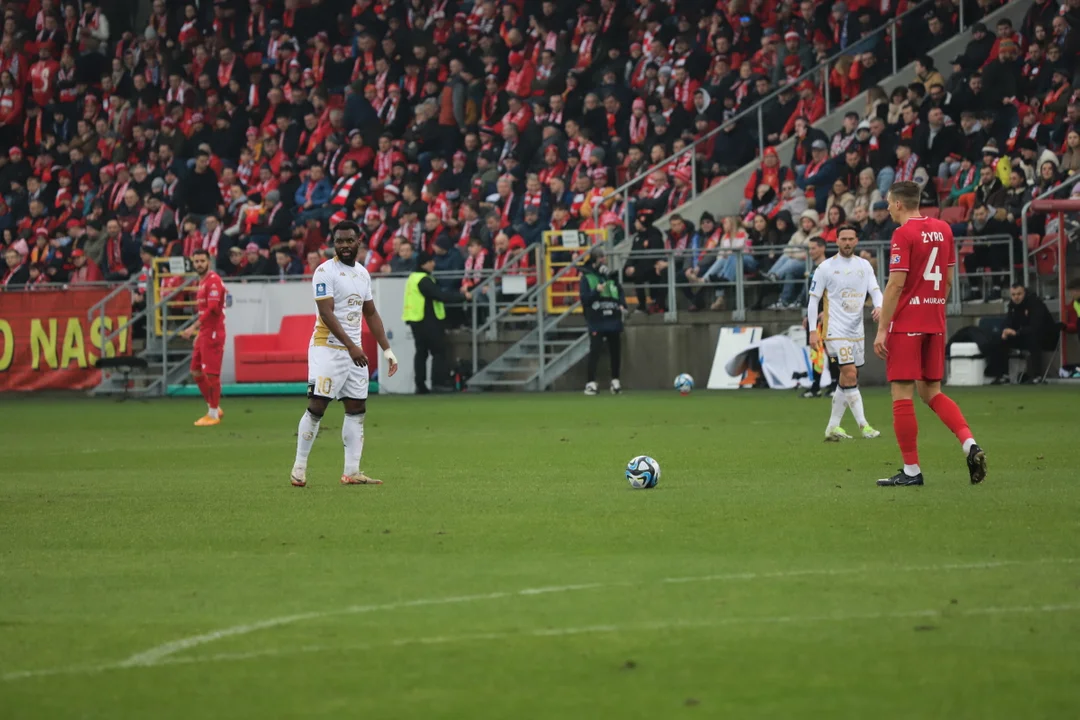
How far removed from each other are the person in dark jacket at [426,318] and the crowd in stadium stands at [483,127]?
116 cm

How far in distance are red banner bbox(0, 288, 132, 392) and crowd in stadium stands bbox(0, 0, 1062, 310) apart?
165 centimetres

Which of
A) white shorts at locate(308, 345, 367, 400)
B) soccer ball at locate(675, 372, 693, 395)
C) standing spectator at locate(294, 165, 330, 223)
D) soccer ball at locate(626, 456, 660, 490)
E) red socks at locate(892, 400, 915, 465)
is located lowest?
soccer ball at locate(626, 456, 660, 490)

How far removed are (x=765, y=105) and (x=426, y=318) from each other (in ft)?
26.2

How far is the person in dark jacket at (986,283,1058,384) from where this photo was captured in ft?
83.1

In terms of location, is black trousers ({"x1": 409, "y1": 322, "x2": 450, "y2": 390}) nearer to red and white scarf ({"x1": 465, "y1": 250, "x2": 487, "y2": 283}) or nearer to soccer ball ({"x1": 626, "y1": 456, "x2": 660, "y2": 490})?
red and white scarf ({"x1": 465, "y1": 250, "x2": 487, "y2": 283})

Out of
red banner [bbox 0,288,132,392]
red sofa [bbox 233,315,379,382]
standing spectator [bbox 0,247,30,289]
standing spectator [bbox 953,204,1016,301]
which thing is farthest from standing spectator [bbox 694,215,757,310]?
standing spectator [bbox 0,247,30,289]

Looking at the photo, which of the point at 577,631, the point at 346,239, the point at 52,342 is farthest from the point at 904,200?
the point at 52,342

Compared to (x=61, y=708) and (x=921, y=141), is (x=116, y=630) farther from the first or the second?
(x=921, y=141)

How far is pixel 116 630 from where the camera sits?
6355 millimetres

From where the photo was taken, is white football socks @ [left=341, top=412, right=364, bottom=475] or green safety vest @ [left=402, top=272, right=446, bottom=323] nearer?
white football socks @ [left=341, top=412, right=364, bottom=475]

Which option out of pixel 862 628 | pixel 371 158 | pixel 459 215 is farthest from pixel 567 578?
pixel 371 158

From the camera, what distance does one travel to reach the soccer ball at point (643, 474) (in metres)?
11.4

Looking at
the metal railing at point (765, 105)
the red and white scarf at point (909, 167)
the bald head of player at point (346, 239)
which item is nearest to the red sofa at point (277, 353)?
the metal railing at point (765, 105)

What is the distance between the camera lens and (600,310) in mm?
27578
